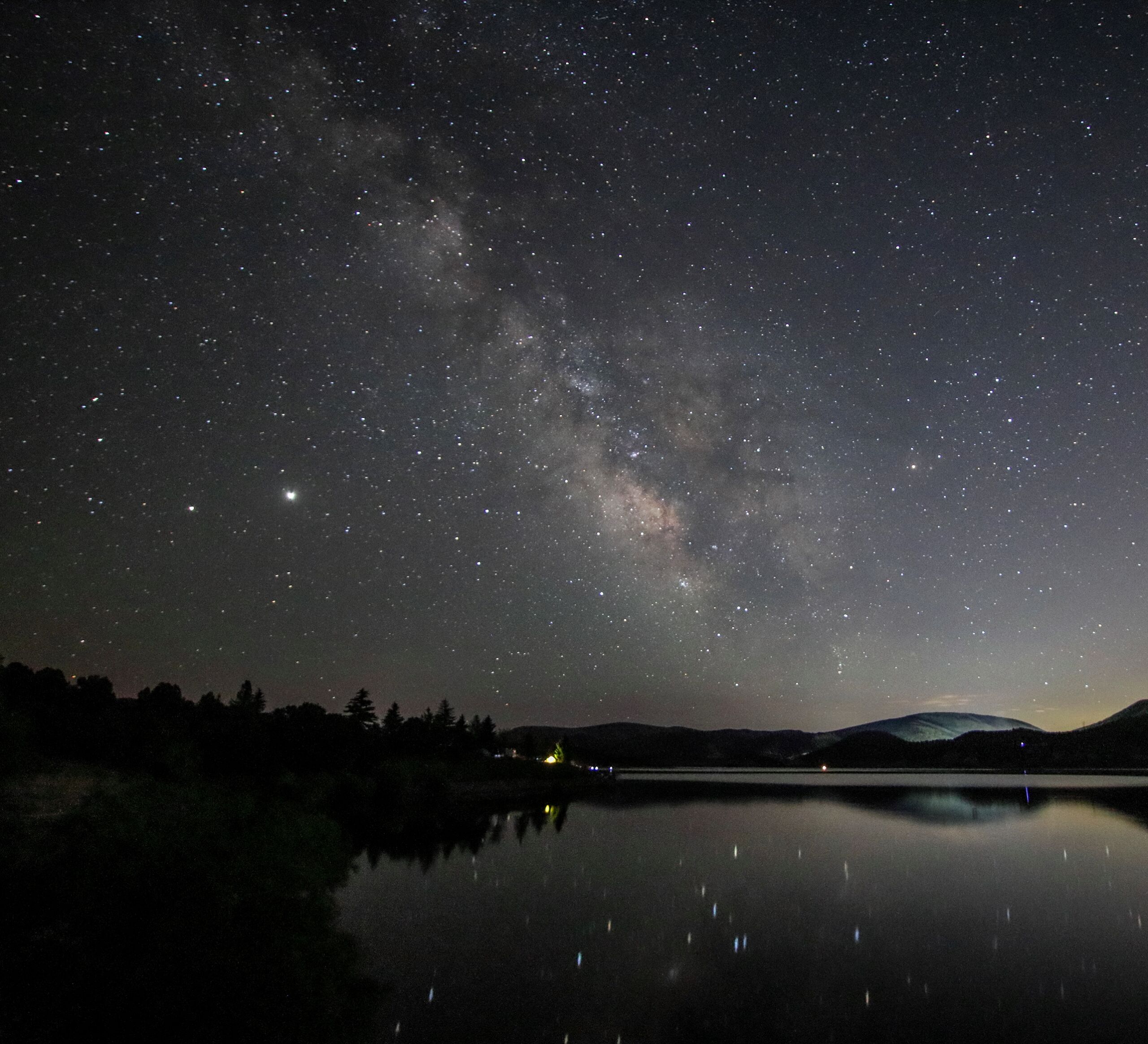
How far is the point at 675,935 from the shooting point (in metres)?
20.6

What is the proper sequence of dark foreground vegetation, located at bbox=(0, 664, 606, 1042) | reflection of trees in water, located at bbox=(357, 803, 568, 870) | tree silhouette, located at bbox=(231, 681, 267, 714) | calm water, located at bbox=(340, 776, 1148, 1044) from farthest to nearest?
tree silhouette, located at bbox=(231, 681, 267, 714), reflection of trees in water, located at bbox=(357, 803, 568, 870), calm water, located at bbox=(340, 776, 1148, 1044), dark foreground vegetation, located at bbox=(0, 664, 606, 1042)

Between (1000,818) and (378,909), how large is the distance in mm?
52051

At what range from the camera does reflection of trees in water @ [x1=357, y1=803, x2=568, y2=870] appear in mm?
36481

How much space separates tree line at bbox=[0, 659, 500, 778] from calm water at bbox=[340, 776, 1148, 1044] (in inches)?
379

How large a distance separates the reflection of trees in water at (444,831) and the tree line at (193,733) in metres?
9.13

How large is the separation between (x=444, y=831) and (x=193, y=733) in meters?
24.3

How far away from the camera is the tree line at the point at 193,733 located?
40.3 metres

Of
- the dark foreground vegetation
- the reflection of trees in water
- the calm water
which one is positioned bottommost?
the reflection of trees in water

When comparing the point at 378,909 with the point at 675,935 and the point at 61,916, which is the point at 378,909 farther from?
the point at 61,916

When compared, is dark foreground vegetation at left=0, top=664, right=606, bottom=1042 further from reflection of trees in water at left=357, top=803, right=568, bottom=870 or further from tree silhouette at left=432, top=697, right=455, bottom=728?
tree silhouette at left=432, top=697, right=455, bottom=728

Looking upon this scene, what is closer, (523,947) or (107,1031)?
(107,1031)

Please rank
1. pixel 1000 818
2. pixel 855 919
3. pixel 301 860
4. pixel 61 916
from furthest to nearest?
1. pixel 1000 818
2. pixel 855 919
3. pixel 301 860
4. pixel 61 916

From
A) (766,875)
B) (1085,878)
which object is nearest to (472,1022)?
(766,875)

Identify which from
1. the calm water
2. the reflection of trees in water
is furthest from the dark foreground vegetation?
the reflection of trees in water
